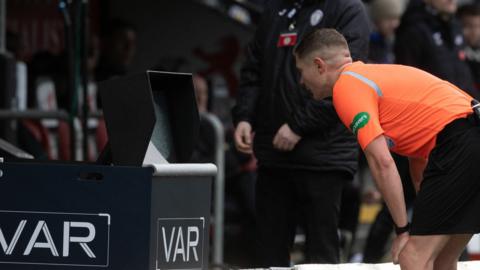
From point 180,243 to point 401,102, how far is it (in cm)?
109

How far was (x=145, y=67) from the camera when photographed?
9.74 metres

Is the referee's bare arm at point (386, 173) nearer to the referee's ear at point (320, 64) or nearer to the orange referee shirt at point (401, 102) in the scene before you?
the orange referee shirt at point (401, 102)

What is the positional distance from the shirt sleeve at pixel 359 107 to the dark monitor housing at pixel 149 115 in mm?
580

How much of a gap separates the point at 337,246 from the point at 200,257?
1.49 m

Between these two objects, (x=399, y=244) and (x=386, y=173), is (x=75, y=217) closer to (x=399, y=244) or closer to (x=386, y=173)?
(x=386, y=173)

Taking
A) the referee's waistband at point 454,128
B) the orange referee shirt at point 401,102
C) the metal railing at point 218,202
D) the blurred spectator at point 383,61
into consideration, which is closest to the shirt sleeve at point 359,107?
the orange referee shirt at point 401,102

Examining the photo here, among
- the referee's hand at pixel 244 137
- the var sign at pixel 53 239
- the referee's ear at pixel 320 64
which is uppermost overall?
the referee's ear at pixel 320 64

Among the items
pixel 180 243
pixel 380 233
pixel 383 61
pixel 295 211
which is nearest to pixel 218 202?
pixel 380 233

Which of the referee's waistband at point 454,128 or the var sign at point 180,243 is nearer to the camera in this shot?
the var sign at point 180,243

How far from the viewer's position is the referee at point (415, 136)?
4.41m

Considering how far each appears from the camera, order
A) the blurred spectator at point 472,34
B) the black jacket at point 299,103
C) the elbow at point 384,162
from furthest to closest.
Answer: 1. the blurred spectator at point 472,34
2. the black jacket at point 299,103
3. the elbow at point 384,162

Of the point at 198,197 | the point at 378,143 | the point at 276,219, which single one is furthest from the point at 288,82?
the point at 198,197

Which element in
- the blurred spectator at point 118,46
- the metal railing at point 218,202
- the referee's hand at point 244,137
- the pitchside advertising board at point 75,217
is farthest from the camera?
the blurred spectator at point 118,46

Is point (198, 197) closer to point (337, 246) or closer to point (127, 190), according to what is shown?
point (127, 190)
